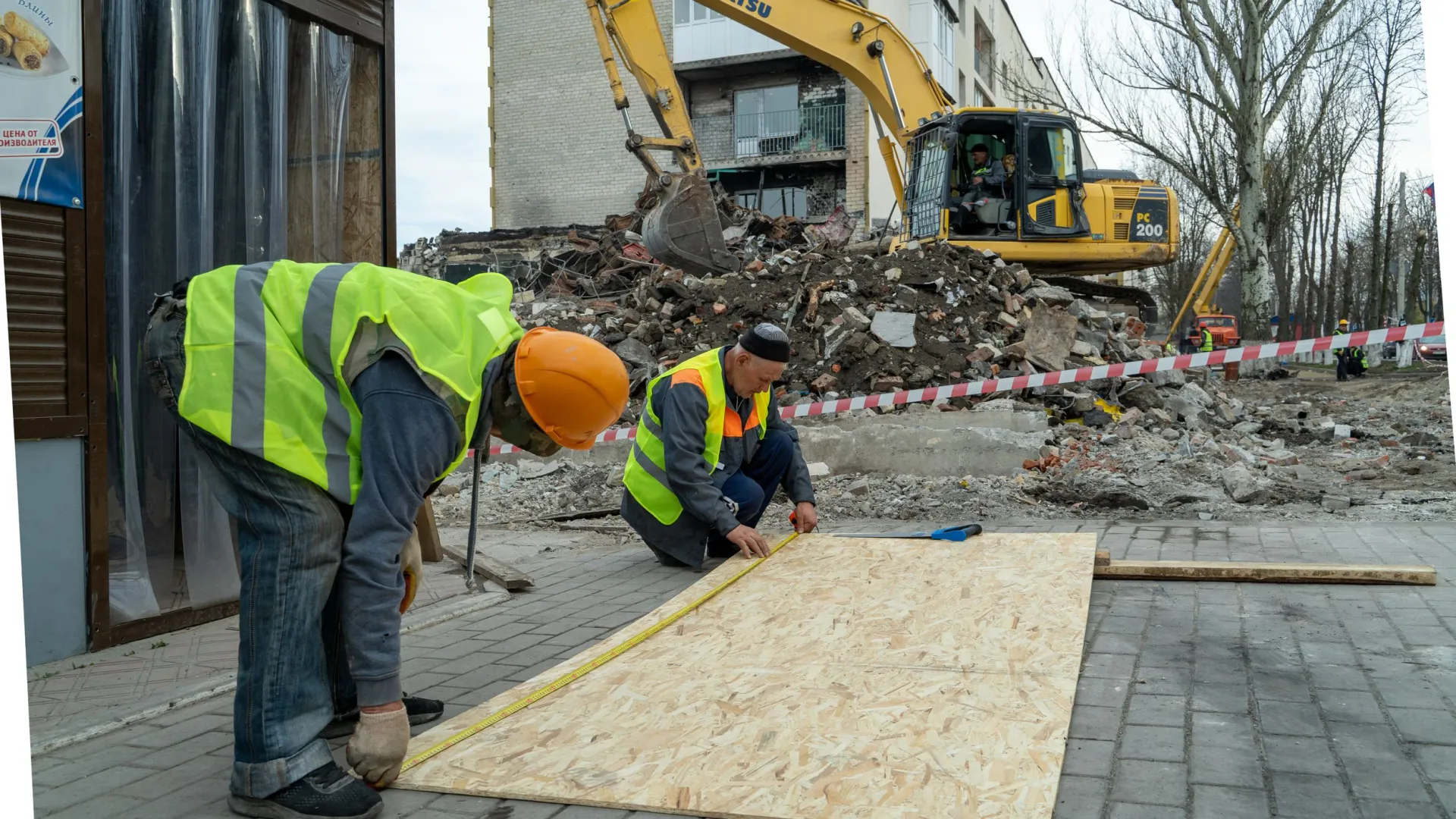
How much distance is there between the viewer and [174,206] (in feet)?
15.7

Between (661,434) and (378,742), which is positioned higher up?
(661,434)

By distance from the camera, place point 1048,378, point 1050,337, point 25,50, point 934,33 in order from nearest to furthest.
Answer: point 25,50
point 1048,378
point 1050,337
point 934,33

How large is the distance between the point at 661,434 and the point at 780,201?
92.5ft

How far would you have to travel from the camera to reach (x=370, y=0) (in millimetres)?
5836

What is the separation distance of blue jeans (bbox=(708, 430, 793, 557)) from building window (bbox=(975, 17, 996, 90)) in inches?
1616

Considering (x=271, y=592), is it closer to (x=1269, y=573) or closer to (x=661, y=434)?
(x=661, y=434)

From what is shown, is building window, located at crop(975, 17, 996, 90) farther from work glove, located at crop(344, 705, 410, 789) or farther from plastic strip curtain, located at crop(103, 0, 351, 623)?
work glove, located at crop(344, 705, 410, 789)

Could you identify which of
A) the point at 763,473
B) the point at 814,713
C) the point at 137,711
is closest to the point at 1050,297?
the point at 763,473

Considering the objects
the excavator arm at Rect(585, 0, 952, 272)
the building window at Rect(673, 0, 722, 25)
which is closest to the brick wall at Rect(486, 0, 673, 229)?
the building window at Rect(673, 0, 722, 25)

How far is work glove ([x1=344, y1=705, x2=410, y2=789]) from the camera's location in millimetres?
2639

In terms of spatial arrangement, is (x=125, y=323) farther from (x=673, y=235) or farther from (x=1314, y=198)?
(x=1314, y=198)

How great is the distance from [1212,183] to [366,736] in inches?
982

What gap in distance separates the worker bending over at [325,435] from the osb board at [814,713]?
379 mm

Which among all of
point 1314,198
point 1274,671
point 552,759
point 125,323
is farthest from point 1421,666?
point 1314,198
